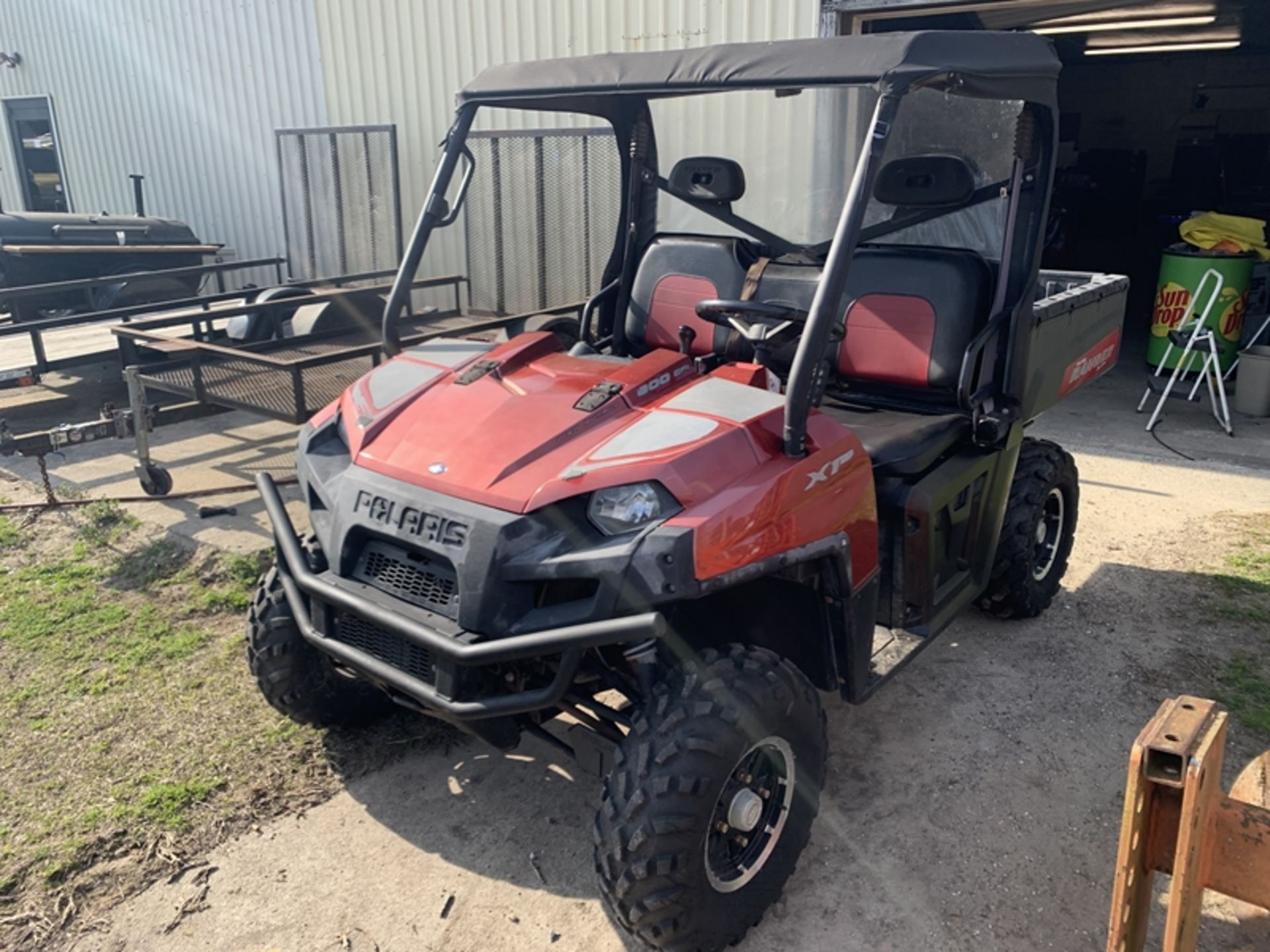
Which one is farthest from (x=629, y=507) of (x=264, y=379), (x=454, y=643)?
(x=264, y=379)

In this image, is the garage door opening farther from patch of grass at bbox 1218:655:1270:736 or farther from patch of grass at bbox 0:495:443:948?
patch of grass at bbox 1218:655:1270:736

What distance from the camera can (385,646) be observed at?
2.37 meters

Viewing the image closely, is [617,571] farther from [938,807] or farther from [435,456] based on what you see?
[938,807]

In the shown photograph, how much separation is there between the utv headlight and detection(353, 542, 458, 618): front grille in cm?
34

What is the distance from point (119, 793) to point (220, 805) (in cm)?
30

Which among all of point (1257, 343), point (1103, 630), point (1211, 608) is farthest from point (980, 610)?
point (1257, 343)

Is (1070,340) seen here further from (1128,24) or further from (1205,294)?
(1128,24)

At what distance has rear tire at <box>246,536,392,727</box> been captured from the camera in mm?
2824

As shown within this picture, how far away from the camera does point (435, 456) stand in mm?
2430

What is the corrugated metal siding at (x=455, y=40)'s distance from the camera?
675 centimetres

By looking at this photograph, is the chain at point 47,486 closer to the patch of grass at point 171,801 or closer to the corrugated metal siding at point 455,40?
the patch of grass at point 171,801

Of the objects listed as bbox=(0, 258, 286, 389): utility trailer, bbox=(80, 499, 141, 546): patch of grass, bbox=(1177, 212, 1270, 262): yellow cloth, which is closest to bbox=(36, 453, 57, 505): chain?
bbox=(80, 499, 141, 546): patch of grass

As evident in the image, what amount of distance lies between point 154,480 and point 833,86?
4032 mm

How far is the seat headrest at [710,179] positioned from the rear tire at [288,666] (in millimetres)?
1764
